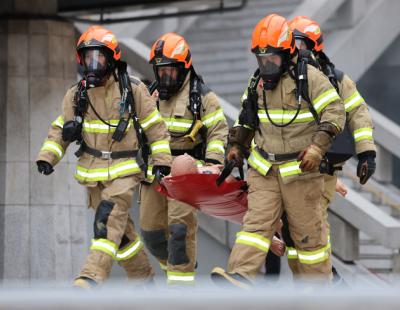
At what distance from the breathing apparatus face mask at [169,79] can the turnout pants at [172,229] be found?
2.40 ft

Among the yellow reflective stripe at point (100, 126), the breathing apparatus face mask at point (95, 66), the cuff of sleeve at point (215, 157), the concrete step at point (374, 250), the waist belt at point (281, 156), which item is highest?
the breathing apparatus face mask at point (95, 66)

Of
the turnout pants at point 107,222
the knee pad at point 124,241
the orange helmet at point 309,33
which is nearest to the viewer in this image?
the turnout pants at point 107,222

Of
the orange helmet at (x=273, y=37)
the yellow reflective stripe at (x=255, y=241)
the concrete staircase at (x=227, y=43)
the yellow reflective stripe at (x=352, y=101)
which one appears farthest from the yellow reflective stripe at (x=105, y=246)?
the concrete staircase at (x=227, y=43)

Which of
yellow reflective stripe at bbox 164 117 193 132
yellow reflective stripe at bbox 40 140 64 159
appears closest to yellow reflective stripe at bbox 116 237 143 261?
yellow reflective stripe at bbox 40 140 64 159

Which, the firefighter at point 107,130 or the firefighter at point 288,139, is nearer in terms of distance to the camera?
the firefighter at point 288,139

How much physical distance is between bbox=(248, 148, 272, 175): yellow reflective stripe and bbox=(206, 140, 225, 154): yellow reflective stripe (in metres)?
1.32

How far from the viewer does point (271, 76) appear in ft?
24.4

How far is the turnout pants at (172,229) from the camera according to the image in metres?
8.70

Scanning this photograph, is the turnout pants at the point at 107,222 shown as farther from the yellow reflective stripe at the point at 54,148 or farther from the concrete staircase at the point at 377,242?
the concrete staircase at the point at 377,242

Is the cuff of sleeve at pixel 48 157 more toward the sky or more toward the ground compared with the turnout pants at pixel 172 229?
more toward the sky

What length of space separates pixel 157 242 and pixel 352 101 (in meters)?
1.95

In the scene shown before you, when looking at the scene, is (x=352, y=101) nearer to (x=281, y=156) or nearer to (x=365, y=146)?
(x=365, y=146)

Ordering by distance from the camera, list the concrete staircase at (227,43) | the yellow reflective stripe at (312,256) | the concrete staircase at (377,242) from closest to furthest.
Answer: the yellow reflective stripe at (312,256) → the concrete staircase at (377,242) → the concrete staircase at (227,43)

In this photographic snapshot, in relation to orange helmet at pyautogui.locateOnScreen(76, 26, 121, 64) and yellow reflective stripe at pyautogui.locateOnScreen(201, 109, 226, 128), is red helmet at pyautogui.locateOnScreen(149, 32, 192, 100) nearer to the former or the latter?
yellow reflective stripe at pyautogui.locateOnScreen(201, 109, 226, 128)
